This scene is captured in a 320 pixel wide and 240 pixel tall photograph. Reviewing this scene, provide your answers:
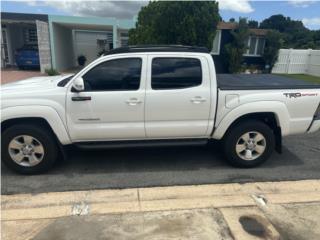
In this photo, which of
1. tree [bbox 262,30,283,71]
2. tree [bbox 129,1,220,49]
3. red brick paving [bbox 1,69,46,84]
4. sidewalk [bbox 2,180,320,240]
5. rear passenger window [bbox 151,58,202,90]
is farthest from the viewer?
tree [bbox 262,30,283,71]

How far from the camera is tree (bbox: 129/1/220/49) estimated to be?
9.21 m

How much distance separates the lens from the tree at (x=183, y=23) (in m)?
9.21

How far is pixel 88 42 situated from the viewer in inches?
1016

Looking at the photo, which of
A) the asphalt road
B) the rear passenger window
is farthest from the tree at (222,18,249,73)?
the rear passenger window

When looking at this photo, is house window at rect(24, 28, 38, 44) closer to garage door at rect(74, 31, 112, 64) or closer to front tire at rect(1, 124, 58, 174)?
garage door at rect(74, 31, 112, 64)

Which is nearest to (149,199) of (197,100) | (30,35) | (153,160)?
(153,160)

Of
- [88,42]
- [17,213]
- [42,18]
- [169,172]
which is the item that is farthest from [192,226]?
[88,42]

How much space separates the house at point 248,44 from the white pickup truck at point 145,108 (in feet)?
47.9

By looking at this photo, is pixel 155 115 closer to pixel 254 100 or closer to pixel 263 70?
pixel 254 100

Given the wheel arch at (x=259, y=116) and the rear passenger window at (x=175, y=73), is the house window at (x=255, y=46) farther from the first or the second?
the rear passenger window at (x=175, y=73)

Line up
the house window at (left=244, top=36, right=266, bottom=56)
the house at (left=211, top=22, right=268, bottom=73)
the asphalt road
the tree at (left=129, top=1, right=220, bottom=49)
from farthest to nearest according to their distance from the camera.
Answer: the house window at (left=244, top=36, right=266, bottom=56), the house at (left=211, top=22, right=268, bottom=73), the tree at (left=129, top=1, right=220, bottom=49), the asphalt road

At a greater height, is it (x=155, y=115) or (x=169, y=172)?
(x=155, y=115)

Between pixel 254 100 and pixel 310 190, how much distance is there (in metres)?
1.45

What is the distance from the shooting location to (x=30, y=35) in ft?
70.7
